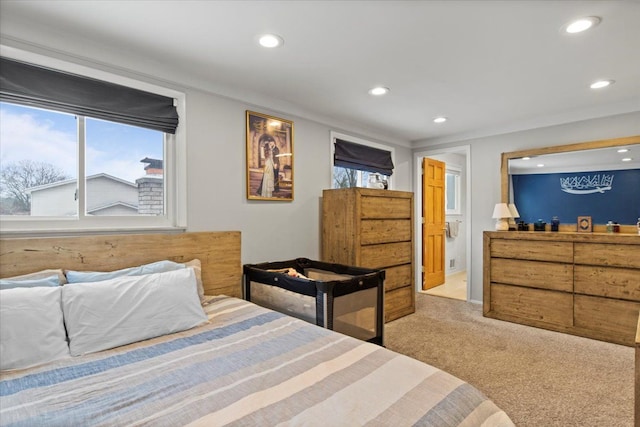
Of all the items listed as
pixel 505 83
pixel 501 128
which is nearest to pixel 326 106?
pixel 505 83

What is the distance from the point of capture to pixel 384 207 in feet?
12.3

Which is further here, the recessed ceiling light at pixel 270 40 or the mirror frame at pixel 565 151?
the mirror frame at pixel 565 151

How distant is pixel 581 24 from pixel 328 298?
89.4 inches

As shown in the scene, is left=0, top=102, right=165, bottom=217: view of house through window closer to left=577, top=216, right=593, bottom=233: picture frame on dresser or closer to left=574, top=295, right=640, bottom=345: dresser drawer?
left=574, top=295, right=640, bottom=345: dresser drawer

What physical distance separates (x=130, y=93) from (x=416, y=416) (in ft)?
8.54

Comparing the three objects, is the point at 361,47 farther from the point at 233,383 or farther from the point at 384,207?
the point at 233,383

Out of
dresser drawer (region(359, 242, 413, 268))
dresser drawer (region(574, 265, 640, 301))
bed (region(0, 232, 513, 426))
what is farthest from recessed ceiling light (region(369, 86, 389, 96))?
dresser drawer (region(574, 265, 640, 301))

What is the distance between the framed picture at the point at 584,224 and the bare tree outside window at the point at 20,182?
15.8 ft

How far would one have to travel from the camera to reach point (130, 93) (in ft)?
7.95

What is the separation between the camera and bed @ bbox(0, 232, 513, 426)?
1.12m

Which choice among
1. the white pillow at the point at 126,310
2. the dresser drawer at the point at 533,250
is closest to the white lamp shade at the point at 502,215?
the dresser drawer at the point at 533,250

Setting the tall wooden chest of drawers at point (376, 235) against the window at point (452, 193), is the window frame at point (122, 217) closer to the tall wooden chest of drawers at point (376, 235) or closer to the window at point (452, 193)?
the tall wooden chest of drawers at point (376, 235)

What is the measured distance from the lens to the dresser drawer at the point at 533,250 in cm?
347

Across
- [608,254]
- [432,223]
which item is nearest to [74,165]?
[608,254]
